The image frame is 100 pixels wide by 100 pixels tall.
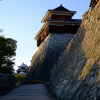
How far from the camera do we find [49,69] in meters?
24.3

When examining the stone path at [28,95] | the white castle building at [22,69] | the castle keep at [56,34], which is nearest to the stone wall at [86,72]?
the stone path at [28,95]

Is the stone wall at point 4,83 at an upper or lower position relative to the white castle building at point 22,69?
lower

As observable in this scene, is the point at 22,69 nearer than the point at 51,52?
No

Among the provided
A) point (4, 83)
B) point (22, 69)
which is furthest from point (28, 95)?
point (22, 69)

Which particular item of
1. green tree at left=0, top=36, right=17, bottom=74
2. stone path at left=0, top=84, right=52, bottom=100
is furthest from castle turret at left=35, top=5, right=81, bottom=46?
stone path at left=0, top=84, right=52, bottom=100

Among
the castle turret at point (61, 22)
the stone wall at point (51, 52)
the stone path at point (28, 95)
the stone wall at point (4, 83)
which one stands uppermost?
the castle turret at point (61, 22)

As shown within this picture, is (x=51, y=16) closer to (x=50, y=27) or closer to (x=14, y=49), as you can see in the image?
(x=50, y=27)

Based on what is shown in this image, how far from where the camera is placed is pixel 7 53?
96.0 ft

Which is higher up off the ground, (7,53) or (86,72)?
(7,53)

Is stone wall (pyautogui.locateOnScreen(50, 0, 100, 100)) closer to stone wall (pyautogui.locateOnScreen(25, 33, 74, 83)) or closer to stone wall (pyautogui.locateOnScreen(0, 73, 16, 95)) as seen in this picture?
stone wall (pyautogui.locateOnScreen(0, 73, 16, 95))

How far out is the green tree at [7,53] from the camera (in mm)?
27016

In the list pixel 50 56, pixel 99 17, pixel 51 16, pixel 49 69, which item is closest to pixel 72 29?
pixel 51 16

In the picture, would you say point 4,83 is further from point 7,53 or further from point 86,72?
point 7,53

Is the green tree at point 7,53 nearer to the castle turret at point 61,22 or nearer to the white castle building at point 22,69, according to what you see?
the castle turret at point 61,22
